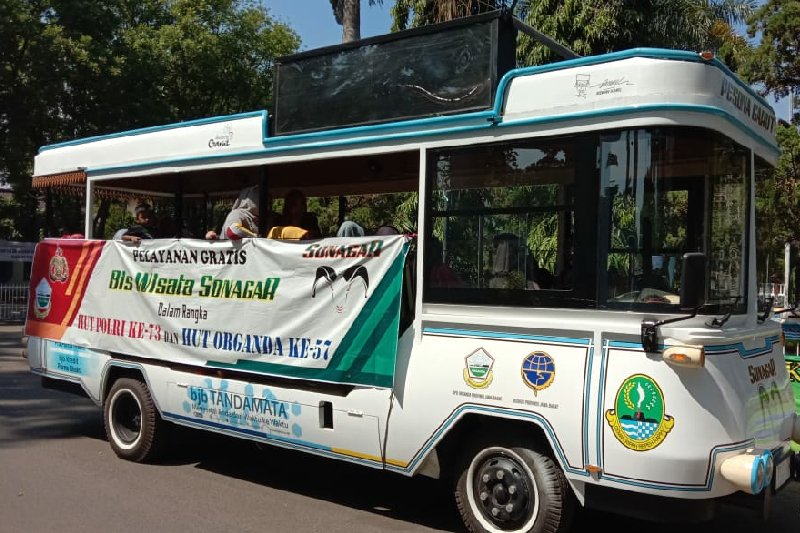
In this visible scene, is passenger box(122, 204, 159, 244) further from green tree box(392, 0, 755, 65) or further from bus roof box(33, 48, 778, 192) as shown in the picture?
green tree box(392, 0, 755, 65)

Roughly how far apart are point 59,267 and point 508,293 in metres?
5.29

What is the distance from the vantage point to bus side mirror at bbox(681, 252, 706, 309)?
383 cm

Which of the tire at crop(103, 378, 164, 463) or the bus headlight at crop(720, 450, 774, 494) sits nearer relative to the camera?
the bus headlight at crop(720, 450, 774, 494)

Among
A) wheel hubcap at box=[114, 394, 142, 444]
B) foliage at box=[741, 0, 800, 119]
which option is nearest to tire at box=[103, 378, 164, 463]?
wheel hubcap at box=[114, 394, 142, 444]

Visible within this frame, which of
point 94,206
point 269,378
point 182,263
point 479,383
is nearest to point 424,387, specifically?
point 479,383

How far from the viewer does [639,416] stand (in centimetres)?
399

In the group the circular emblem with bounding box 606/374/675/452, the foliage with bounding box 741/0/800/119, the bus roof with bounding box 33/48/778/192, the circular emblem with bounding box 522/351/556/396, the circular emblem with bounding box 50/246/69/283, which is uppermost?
the foliage with bounding box 741/0/800/119

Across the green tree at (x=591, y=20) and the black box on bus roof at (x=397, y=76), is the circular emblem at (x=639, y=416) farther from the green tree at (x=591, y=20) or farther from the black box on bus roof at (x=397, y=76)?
the green tree at (x=591, y=20)

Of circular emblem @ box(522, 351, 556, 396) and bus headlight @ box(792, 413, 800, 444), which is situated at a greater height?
circular emblem @ box(522, 351, 556, 396)

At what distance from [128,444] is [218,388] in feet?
4.92

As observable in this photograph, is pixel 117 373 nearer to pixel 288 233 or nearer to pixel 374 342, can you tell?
pixel 288 233

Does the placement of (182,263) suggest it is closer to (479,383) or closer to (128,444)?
(128,444)

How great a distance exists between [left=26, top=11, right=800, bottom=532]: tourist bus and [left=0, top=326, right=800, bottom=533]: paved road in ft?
1.71

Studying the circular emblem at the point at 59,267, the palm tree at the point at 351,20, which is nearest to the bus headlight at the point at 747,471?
the circular emblem at the point at 59,267
